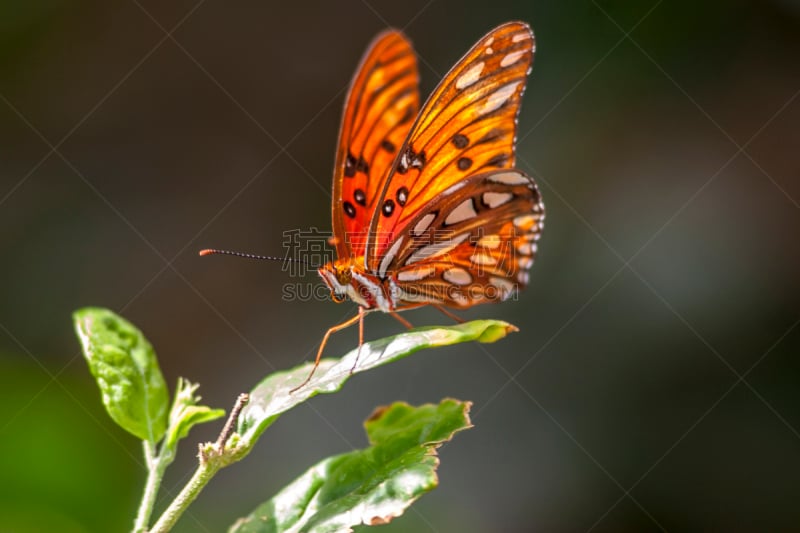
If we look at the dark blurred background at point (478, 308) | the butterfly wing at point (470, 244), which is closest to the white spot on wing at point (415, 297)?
the butterfly wing at point (470, 244)

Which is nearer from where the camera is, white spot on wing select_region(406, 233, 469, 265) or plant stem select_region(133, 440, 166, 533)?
plant stem select_region(133, 440, 166, 533)

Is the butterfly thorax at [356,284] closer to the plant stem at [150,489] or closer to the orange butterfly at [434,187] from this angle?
the orange butterfly at [434,187]

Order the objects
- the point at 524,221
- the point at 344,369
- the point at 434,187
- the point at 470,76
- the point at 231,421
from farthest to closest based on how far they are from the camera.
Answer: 1. the point at 524,221
2. the point at 434,187
3. the point at 470,76
4. the point at 344,369
5. the point at 231,421

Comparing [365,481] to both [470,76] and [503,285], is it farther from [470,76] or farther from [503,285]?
[470,76]

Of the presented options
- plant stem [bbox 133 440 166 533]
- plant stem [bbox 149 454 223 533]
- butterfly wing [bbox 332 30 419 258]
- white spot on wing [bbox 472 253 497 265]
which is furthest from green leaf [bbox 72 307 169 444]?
white spot on wing [bbox 472 253 497 265]

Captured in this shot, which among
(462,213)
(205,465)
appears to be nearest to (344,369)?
(205,465)

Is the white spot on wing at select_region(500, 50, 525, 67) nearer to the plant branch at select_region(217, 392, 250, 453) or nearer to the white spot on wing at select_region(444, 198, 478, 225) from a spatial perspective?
the white spot on wing at select_region(444, 198, 478, 225)
